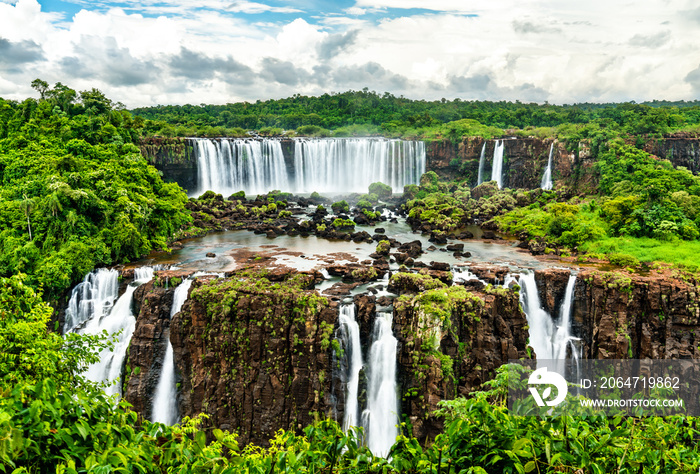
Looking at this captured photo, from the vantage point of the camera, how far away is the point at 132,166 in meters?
27.8

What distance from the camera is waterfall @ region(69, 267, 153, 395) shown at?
1800 cm

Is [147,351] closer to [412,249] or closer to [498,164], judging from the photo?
[412,249]

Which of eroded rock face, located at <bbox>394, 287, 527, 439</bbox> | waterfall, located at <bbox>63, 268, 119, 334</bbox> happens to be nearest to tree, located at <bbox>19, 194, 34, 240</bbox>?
waterfall, located at <bbox>63, 268, 119, 334</bbox>

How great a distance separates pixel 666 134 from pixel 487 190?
14.6 metres

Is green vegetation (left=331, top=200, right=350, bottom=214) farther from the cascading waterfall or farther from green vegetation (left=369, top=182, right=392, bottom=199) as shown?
the cascading waterfall

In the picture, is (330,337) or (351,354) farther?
(351,354)

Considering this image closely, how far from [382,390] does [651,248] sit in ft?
50.6

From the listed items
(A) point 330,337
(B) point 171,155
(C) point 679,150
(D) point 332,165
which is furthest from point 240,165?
(C) point 679,150

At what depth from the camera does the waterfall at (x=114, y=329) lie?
1800 centimetres

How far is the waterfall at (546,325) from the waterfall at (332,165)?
28.0m

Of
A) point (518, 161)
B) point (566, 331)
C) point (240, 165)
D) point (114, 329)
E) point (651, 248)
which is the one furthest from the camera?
point (240, 165)
